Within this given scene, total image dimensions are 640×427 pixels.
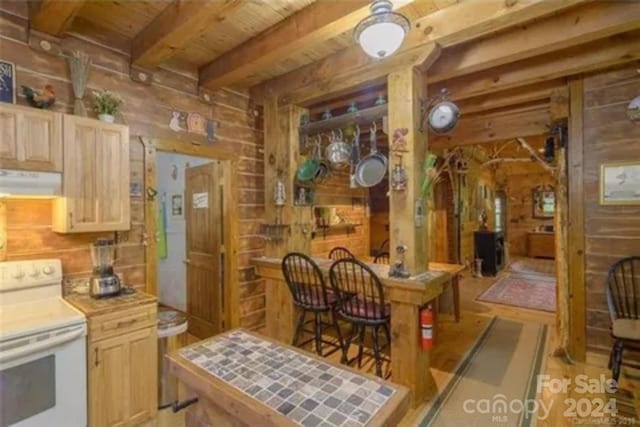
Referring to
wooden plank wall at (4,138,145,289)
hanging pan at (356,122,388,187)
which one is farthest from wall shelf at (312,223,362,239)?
wooden plank wall at (4,138,145,289)

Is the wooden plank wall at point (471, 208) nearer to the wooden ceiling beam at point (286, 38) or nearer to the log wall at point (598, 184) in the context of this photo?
the log wall at point (598, 184)

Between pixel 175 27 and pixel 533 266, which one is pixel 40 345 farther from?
pixel 533 266

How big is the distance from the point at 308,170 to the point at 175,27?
1606 millimetres

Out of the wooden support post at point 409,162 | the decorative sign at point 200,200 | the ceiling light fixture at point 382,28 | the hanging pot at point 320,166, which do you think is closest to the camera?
the ceiling light fixture at point 382,28

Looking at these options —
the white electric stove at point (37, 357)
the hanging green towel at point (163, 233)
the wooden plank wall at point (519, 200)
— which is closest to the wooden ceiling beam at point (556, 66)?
the white electric stove at point (37, 357)

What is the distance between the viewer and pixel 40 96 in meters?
2.01

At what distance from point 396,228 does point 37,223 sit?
8.25ft

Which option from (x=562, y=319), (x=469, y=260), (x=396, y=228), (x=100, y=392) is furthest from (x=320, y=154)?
(x=469, y=260)

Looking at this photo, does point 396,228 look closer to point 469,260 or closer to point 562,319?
point 562,319

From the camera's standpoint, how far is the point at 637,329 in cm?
242

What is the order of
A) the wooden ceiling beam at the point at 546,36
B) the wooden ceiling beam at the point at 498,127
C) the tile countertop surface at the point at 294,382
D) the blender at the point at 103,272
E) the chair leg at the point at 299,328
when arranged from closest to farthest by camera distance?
the tile countertop surface at the point at 294,382 < the wooden ceiling beam at the point at 546,36 < the blender at the point at 103,272 < the chair leg at the point at 299,328 < the wooden ceiling beam at the point at 498,127

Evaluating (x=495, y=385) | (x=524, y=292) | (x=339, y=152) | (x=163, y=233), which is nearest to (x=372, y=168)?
(x=339, y=152)

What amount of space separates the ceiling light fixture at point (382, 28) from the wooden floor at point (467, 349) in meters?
2.37

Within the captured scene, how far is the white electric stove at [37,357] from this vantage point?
1.59 m
